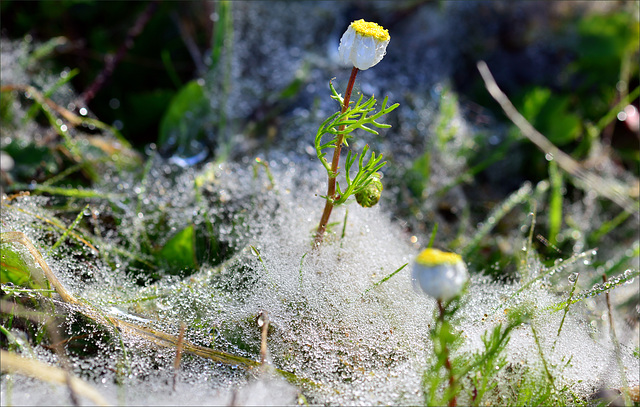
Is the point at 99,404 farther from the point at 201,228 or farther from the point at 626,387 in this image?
the point at 626,387

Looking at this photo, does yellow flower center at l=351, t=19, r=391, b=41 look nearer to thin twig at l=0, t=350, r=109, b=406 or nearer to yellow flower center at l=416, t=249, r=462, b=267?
yellow flower center at l=416, t=249, r=462, b=267

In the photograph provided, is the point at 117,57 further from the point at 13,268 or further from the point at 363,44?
the point at 363,44

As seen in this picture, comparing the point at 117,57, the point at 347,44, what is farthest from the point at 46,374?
the point at 117,57

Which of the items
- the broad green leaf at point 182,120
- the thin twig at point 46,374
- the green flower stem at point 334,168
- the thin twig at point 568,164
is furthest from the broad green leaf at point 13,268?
the thin twig at point 568,164

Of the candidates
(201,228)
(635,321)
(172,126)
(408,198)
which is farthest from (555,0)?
(201,228)

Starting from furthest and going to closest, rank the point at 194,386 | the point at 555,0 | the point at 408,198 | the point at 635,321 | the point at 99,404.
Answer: the point at 555,0, the point at 408,198, the point at 635,321, the point at 194,386, the point at 99,404
